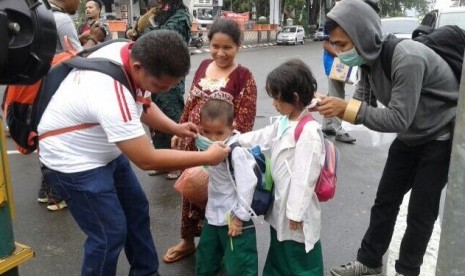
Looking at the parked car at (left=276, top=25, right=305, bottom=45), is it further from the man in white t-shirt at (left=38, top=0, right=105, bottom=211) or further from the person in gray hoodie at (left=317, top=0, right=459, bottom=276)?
the person in gray hoodie at (left=317, top=0, right=459, bottom=276)

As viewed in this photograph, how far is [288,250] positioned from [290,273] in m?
0.13

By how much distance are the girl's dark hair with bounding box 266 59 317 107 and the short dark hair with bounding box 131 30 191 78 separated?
50 centimetres

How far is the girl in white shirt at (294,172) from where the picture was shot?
7.37 feet

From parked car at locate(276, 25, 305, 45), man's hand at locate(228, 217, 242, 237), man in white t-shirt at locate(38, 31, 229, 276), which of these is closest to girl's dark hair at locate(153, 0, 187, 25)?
man in white t-shirt at locate(38, 31, 229, 276)

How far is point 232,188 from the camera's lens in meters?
2.49

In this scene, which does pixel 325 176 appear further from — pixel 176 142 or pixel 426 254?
pixel 426 254

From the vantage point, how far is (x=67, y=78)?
2.09 m

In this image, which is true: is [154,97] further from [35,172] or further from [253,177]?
[253,177]

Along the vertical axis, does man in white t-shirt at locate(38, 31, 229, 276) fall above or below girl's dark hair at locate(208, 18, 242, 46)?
below

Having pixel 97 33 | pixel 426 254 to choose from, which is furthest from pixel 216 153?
pixel 97 33

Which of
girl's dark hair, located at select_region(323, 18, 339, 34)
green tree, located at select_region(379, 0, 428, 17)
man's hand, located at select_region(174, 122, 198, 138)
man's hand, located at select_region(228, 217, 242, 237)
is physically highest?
green tree, located at select_region(379, 0, 428, 17)

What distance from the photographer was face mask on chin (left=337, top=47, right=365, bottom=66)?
233cm

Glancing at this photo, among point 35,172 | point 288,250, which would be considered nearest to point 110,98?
Result: point 288,250

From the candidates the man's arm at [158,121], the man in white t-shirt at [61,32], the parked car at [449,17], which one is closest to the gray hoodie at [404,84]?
the man's arm at [158,121]
